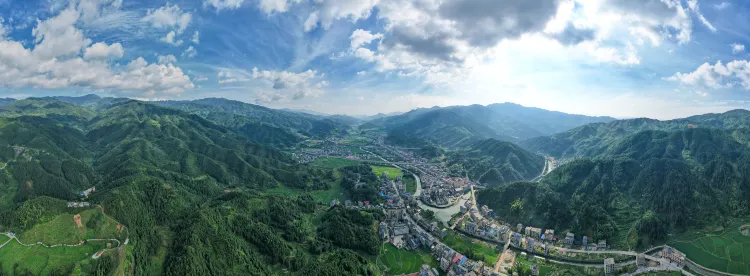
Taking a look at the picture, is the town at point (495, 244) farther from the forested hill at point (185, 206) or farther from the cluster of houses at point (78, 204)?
the cluster of houses at point (78, 204)

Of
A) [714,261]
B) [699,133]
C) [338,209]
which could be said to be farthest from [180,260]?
[699,133]

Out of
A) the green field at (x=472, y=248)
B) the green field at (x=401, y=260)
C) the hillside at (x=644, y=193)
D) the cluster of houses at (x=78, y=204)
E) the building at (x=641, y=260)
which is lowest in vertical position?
the green field at (x=401, y=260)

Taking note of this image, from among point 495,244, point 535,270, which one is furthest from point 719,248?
point 495,244

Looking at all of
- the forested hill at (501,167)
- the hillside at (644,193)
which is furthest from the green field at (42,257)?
the forested hill at (501,167)

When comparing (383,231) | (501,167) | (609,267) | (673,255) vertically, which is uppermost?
(501,167)

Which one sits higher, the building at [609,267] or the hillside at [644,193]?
the hillside at [644,193]

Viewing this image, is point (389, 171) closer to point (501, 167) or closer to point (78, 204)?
point (501, 167)
